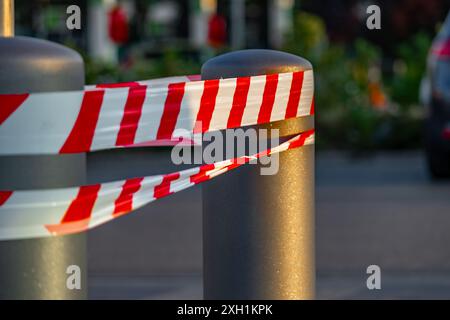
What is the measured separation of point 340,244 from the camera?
8727mm

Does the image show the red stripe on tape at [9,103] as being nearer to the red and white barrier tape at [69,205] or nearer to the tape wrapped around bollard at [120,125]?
the tape wrapped around bollard at [120,125]

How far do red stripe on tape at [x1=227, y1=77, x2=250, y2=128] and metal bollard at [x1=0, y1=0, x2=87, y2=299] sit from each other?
0.66 metres

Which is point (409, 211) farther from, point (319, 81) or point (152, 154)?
point (319, 81)

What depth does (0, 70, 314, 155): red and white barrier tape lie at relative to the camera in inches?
156

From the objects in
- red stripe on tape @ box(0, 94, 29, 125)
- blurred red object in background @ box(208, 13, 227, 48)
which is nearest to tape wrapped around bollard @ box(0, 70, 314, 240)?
red stripe on tape @ box(0, 94, 29, 125)

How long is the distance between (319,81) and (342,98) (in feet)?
1.20

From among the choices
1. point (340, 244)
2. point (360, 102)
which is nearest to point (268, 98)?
point (340, 244)

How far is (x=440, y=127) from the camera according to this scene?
11445 mm

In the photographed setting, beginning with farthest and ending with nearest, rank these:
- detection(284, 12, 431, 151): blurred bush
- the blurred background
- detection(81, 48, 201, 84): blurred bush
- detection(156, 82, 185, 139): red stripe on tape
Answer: detection(81, 48, 201, 84): blurred bush
detection(284, 12, 431, 151): blurred bush
the blurred background
detection(156, 82, 185, 139): red stripe on tape

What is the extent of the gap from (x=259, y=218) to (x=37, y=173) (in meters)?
1.02

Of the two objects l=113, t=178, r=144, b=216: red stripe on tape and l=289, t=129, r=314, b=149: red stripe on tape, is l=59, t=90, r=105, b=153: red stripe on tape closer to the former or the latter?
l=113, t=178, r=144, b=216: red stripe on tape

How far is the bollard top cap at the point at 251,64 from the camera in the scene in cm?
471
